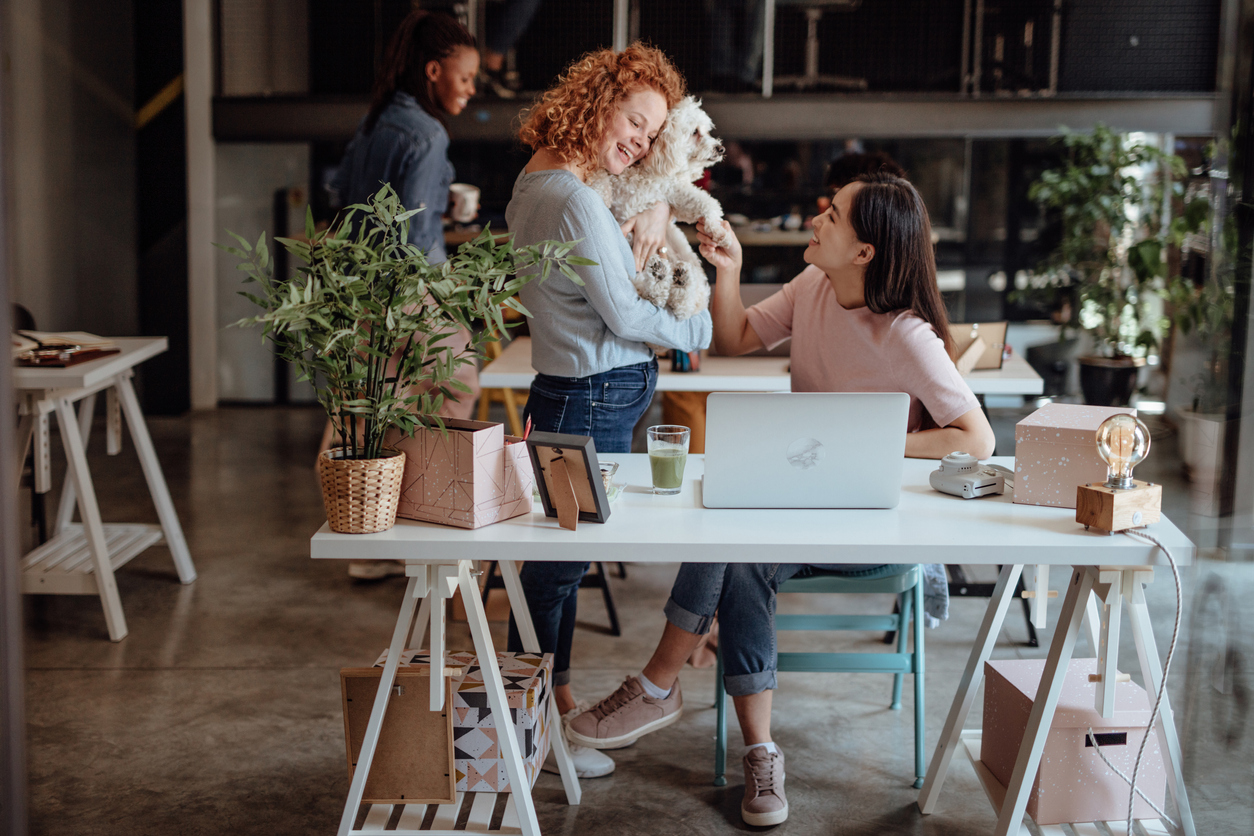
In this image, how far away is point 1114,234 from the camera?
5.71 meters

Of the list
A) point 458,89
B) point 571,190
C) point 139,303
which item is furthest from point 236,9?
point 571,190

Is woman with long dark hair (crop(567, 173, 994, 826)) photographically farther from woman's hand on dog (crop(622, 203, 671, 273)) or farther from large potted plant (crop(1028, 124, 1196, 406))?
large potted plant (crop(1028, 124, 1196, 406))

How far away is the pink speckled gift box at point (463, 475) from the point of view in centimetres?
187

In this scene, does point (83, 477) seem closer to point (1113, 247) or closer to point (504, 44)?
point (504, 44)

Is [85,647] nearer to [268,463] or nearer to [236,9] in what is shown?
[268,463]

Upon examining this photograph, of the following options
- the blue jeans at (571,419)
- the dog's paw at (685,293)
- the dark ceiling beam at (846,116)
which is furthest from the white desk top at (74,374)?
the dark ceiling beam at (846,116)

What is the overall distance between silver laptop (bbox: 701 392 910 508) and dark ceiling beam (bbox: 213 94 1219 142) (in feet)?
15.0

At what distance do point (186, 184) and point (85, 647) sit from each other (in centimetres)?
388

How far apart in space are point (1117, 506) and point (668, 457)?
31.2 inches

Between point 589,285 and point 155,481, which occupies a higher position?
point 589,285

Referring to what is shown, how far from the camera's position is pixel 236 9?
628 centimetres

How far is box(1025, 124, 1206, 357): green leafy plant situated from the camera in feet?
18.1

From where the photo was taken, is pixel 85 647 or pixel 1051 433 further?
pixel 85 647

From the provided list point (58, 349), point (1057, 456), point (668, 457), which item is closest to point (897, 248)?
point (1057, 456)
